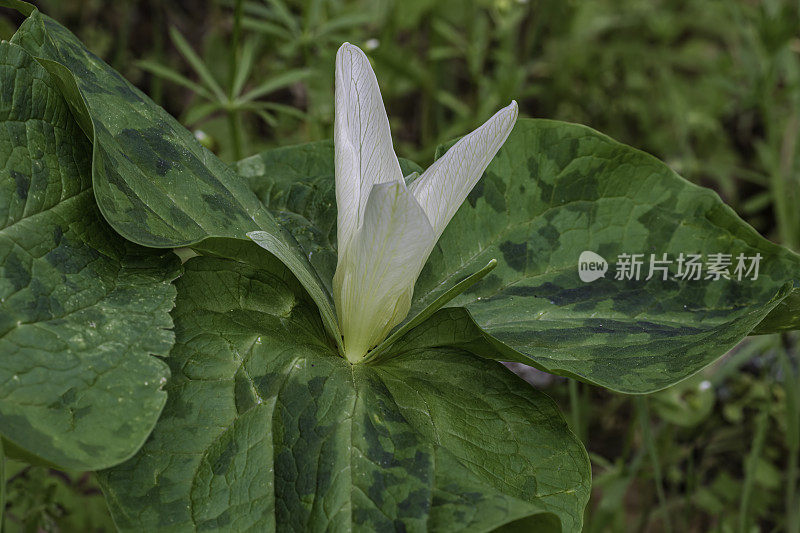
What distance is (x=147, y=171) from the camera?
42.8 inches

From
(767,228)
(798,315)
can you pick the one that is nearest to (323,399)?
(798,315)

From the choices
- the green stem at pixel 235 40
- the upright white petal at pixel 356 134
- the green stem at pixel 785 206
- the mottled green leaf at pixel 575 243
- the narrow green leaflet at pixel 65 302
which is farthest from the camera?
the green stem at pixel 785 206

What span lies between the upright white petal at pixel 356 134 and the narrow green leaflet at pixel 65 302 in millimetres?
254

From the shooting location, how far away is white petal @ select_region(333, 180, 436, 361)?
37.8 inches

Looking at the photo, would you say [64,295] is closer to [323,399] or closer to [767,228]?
[323,399]

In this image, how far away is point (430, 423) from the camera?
1.06 m

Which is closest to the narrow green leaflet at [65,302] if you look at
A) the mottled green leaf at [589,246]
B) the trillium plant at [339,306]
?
the trillium plant at [339,306]

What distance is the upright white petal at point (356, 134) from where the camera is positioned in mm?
1082

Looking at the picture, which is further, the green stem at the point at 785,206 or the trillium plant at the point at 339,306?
the green stem at the point at 785,206

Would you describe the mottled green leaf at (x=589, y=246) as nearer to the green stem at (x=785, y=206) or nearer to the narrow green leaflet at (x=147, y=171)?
the narrow green leaflet at (x=147, y=171)

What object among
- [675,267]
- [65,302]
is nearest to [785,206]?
[675,267]

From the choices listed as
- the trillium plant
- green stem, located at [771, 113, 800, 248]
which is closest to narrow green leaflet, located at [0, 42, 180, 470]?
the trillium plant

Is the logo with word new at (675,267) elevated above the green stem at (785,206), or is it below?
above

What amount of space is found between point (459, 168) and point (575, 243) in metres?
0.37
